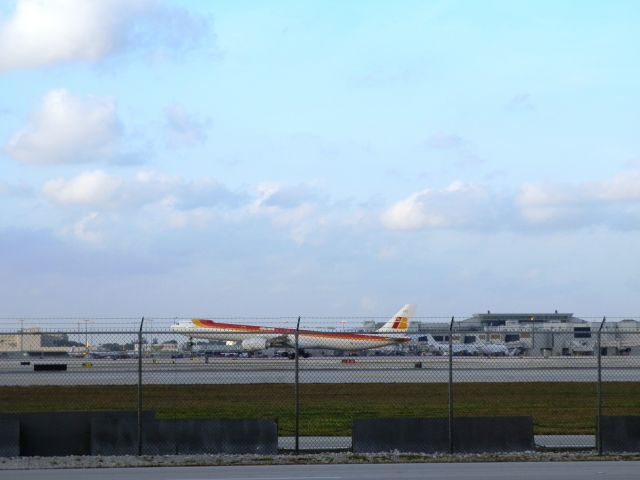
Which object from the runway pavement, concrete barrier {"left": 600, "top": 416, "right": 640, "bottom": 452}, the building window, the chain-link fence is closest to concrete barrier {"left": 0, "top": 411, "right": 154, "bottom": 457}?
the chain-link fence

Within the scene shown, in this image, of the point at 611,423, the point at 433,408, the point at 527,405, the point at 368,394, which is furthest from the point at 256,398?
the point at 611,423

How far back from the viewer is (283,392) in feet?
107

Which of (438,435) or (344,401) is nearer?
(438,435)

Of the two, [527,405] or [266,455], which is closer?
A: [266,455]

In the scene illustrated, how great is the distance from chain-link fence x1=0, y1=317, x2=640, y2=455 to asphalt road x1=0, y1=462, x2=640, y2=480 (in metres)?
1.38

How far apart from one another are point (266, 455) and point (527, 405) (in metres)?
13.5

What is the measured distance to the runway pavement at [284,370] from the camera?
816 inches

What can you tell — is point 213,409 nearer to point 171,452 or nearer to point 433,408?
point 433,408

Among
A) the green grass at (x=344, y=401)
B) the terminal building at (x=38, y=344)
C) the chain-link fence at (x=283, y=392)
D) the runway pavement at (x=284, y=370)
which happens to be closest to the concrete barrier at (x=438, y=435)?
the chain-link fence at (x=283, y=392)

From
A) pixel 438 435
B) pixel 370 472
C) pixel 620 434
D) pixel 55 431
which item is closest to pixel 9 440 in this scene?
pixel 55 431

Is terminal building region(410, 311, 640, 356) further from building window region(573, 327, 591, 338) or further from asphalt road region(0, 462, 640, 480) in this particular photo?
asphalt road region(0, 462, 640, 480)

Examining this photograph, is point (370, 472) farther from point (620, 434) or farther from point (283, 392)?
point (283, 392)

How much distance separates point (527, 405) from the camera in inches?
1085

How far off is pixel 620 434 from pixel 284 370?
9742 millimetres
